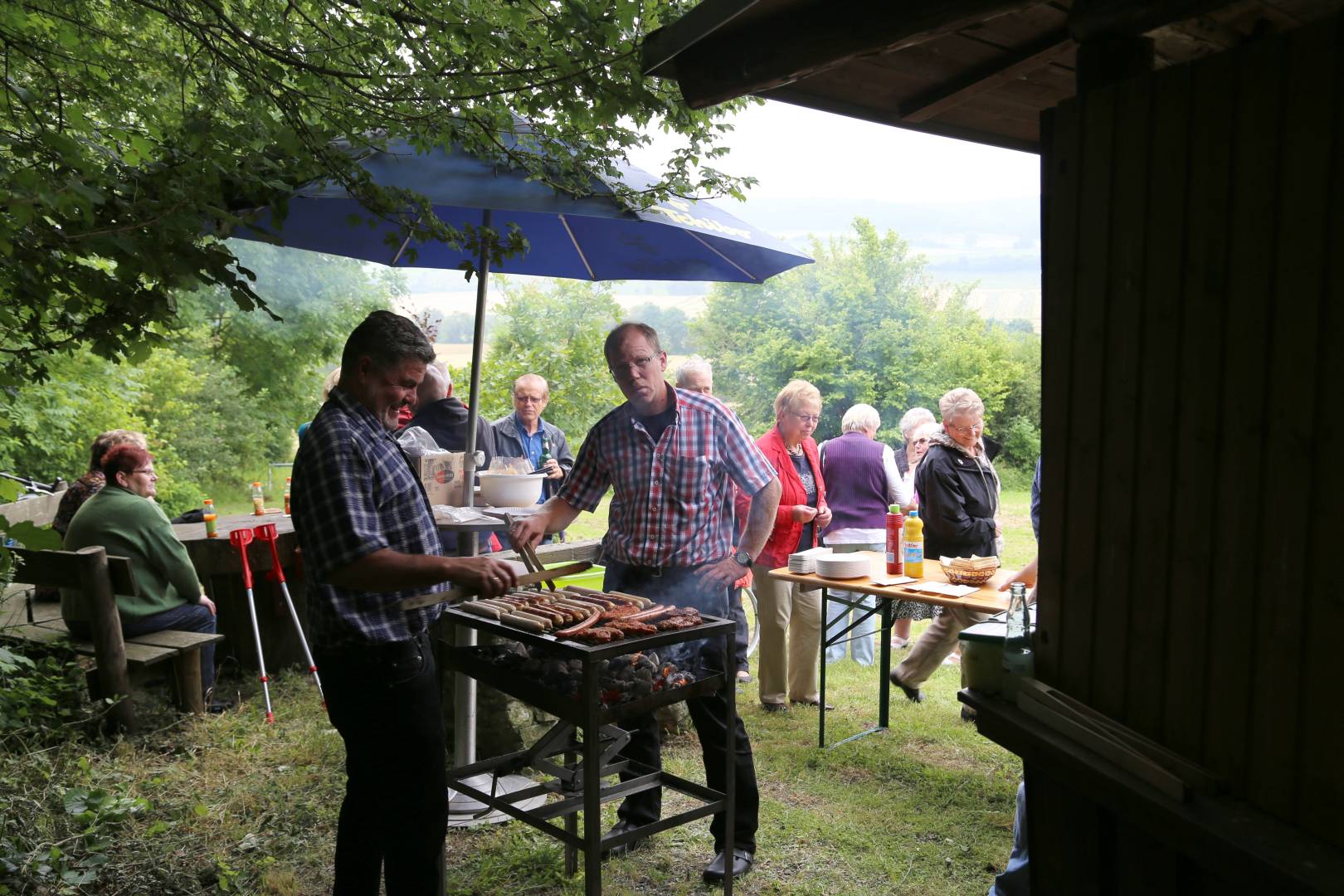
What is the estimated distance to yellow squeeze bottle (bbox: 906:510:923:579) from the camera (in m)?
5.12

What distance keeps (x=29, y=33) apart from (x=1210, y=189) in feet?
14.8

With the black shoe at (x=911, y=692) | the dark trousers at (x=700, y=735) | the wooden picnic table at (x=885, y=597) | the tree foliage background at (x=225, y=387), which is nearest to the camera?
the dark trousers at (x=700, y=735)

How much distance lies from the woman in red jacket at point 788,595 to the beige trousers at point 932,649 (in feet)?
1.95

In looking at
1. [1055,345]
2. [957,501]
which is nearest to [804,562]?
[957,501]

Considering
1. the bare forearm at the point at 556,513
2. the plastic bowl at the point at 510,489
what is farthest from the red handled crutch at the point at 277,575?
the bare forearm at the point at 556,513

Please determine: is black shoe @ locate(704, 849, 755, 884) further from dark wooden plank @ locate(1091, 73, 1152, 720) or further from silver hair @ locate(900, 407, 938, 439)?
silver hair @ locate(900, 407, 938, 439)

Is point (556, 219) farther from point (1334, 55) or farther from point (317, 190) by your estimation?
point (1334, 55)

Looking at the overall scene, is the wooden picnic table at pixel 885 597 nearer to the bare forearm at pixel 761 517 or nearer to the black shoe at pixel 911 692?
the black shoe at pixel 911 692

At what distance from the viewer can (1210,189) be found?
169 cm

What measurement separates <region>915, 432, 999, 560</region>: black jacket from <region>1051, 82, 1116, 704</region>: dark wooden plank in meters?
3.97

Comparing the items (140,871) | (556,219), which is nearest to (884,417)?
(556,219)

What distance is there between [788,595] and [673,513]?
259cm

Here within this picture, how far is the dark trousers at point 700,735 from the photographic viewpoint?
3.67 meters

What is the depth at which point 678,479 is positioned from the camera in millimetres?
3777
